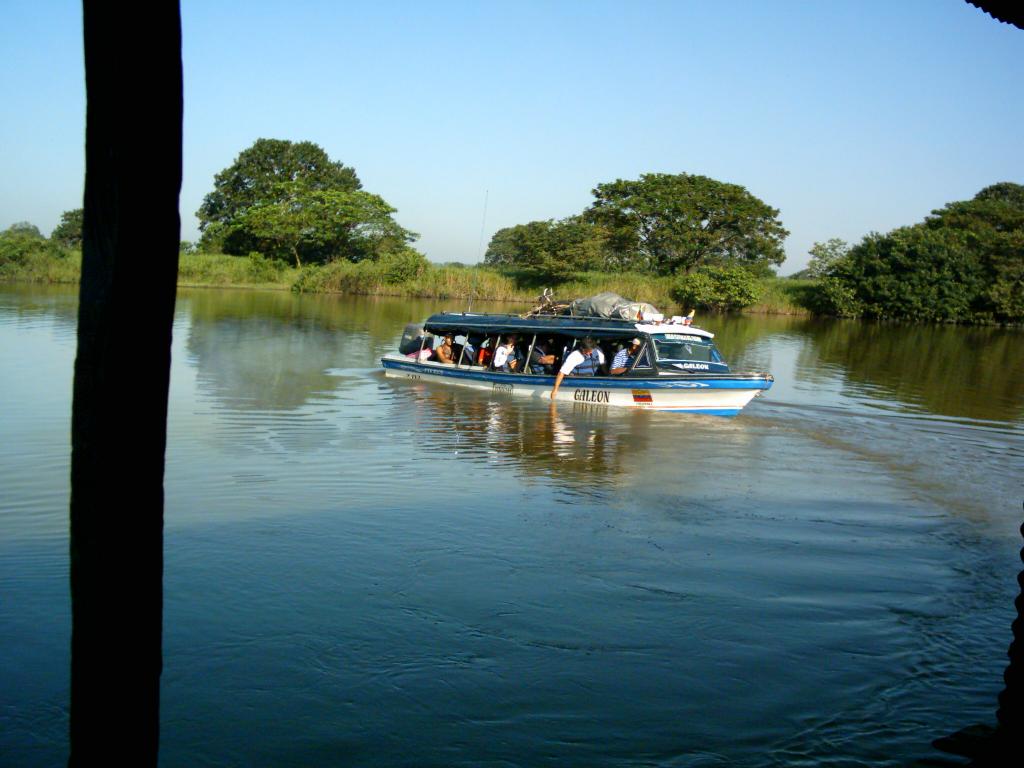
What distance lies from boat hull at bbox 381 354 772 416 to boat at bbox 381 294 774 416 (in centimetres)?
2

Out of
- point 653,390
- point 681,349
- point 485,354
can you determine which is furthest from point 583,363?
point 485,354

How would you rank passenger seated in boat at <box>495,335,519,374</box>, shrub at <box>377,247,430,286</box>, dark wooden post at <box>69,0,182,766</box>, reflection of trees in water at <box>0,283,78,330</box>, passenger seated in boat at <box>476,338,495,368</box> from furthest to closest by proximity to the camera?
1. shrub at <box>377,247,430,286</box>
2. reflection of trees in water at <box>0,283,78,330</box>
3. passenger seated in boat at <box>476,338,495,368</box>
4. passenger seated in boat at <box>495,335,519,374</box>
5. dark wooden post at <box>69,0,182,766</box>

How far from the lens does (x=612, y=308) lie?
19.9 meters

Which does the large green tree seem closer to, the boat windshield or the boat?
the boat

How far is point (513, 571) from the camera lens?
816 cm

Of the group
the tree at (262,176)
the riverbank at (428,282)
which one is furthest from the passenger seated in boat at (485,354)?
the tree at (262,176)

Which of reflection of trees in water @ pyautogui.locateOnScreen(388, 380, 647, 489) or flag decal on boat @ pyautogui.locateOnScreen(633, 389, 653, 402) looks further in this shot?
flag decal on boat @ pyautogui.locateOnScreen(633, 389, 653, 402)

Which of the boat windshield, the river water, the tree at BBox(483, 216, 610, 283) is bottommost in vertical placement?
the river water

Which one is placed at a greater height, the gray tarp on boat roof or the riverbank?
the riverbank

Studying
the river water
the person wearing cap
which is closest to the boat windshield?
the person wearing cap

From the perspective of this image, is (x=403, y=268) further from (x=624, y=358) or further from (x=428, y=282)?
(x=624, y=358)

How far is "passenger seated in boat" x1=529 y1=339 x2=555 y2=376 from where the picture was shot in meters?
19.6

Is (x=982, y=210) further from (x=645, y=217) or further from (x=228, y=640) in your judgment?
(x=228, y=640)

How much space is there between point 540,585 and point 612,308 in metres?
12.7
